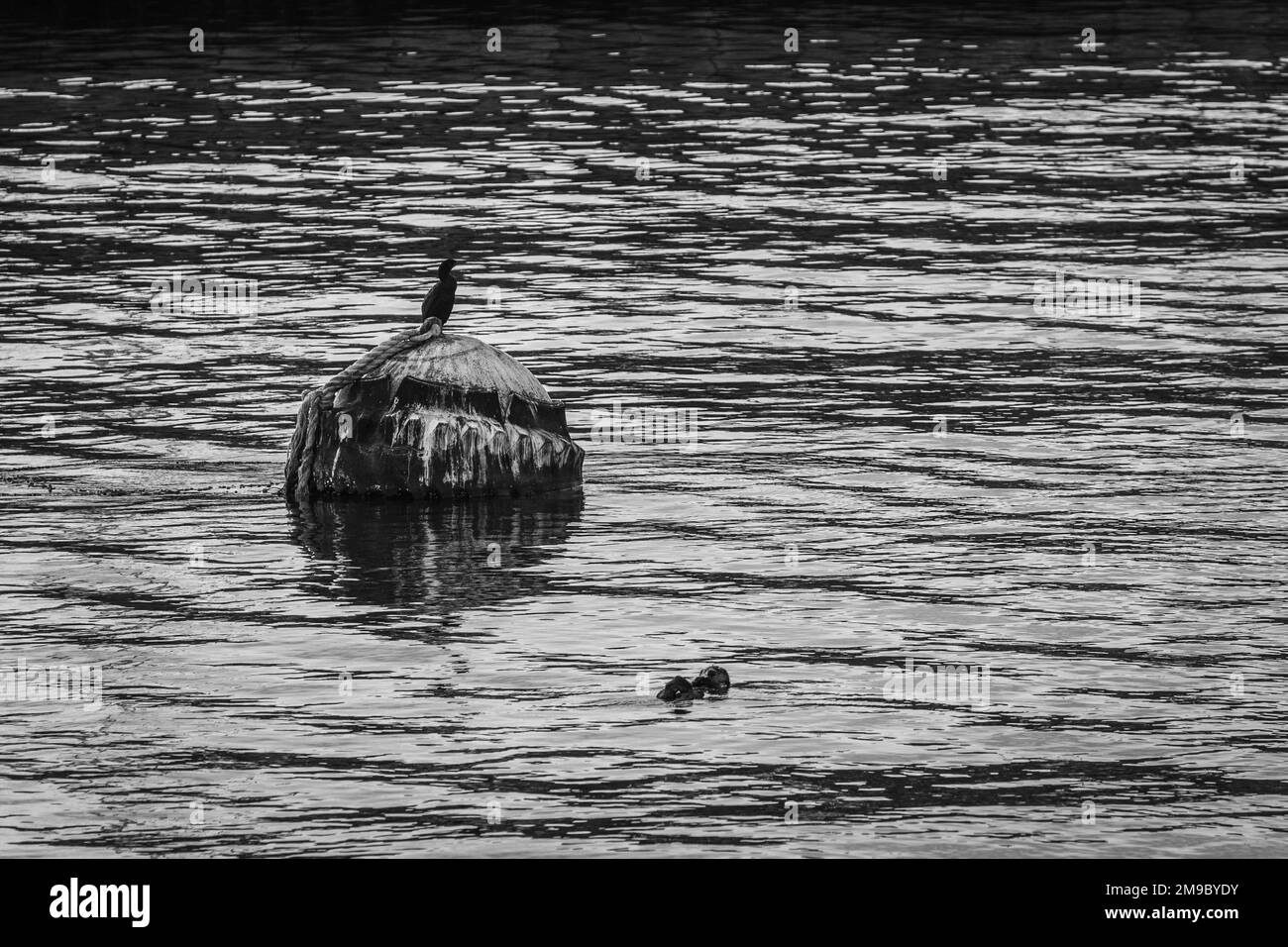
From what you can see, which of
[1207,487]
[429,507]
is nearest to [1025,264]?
[1207,487]

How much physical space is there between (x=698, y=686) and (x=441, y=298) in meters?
7.59

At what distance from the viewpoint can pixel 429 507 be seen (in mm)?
24328

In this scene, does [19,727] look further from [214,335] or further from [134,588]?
[214,335]

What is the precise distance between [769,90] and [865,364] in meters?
21.3

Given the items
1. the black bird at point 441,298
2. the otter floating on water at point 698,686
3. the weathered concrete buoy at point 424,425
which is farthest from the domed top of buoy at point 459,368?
the otter floating on water at point 698,686

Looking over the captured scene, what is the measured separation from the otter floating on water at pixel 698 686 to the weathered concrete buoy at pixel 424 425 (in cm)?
638

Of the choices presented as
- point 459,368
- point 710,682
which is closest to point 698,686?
point 710,682

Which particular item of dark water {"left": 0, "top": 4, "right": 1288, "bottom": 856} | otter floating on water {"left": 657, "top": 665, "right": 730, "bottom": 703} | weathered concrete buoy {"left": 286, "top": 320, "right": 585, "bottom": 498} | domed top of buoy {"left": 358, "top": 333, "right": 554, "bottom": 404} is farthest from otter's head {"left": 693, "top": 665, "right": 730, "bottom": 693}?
domed top of buoy {"left": 358, "top": 333, "right": 554, "bottom": 404}

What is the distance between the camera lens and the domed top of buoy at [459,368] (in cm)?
2428

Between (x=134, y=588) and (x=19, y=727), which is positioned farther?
(x=134, y=588)

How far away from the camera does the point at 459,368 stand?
24.4 m

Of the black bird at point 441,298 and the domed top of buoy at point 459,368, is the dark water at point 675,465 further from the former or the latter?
the black bird at point 441,298
